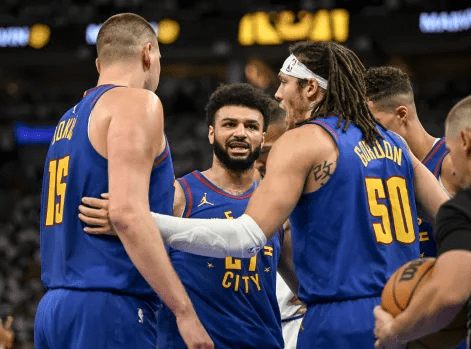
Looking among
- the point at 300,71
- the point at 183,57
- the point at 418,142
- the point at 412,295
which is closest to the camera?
the point at 412,295

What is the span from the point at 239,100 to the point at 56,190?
85.8 inches

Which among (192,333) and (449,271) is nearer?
(449,271)

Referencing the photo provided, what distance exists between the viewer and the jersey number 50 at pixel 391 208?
3740 millimetres

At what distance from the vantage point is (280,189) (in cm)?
368

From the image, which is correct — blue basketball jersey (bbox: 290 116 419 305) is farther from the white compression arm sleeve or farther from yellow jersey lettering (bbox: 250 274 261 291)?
yellow jersey lettering (bbox: 250 274 261 291)

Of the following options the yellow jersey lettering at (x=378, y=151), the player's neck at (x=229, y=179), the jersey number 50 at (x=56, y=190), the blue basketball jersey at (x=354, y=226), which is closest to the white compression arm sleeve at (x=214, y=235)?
the blue basketball jersey at (x=354, y=226)

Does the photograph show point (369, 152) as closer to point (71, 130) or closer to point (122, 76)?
point (122, 76)

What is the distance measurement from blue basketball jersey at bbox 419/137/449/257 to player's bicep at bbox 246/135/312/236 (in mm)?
1446

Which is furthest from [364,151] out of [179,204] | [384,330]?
[179,204]

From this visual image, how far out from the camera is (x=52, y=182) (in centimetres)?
389

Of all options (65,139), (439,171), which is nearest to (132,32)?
(65,139)

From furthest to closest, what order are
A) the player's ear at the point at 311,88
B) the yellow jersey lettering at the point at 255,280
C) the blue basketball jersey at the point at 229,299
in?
1. the yellow jersey lettering at the point at 255,280
2. the blue basketball jersey at the point at 229,299
3. the player's ear at the point at 311,88

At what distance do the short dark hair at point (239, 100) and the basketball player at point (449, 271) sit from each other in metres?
2.59

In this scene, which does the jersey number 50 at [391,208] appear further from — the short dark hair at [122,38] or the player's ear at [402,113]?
the short dark hair at [122,38]
